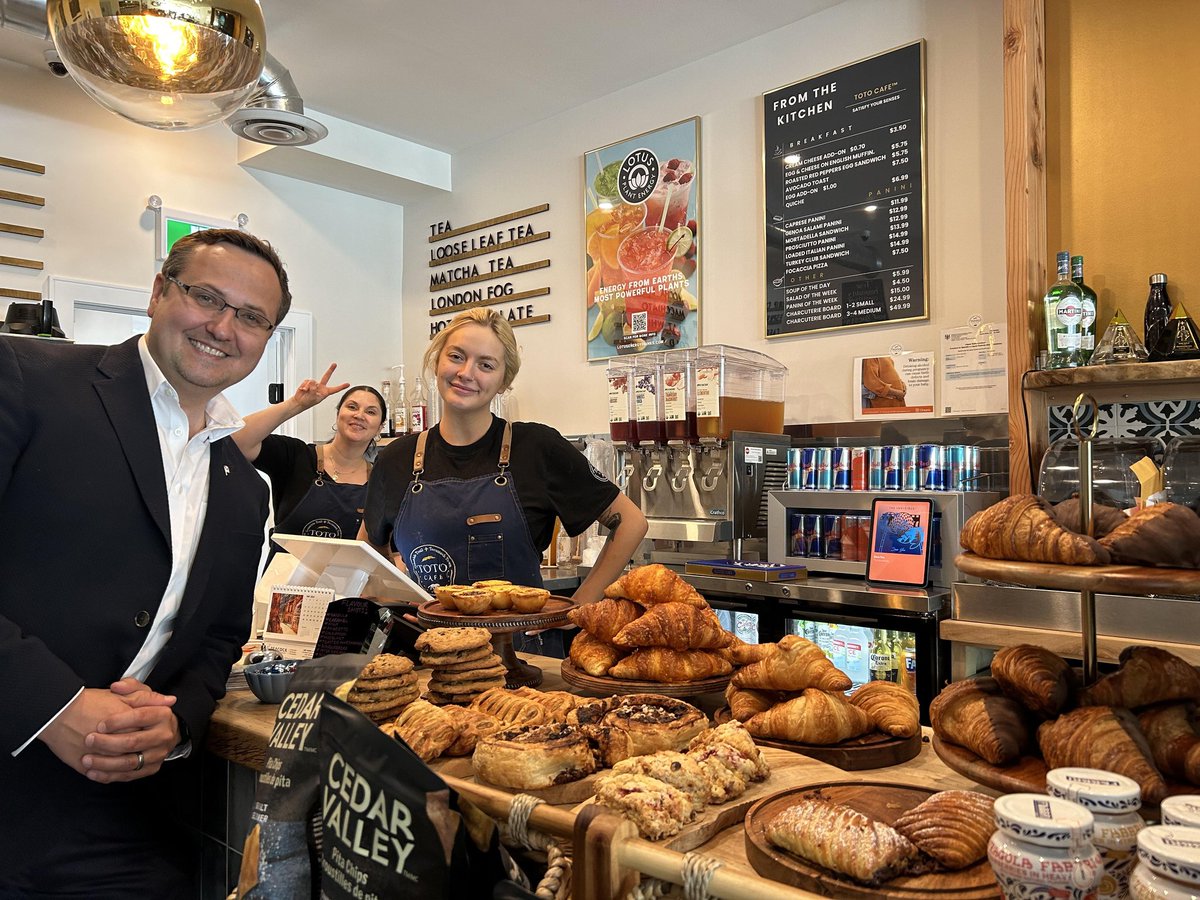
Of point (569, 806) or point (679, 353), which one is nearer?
point (569, 806)

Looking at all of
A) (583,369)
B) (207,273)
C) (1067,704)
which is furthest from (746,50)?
(1067,704)

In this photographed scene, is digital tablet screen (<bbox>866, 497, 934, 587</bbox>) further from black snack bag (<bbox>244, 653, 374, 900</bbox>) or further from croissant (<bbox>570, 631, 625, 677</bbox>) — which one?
black snack bag (<bbox>244, 653, 374, 900</bbox>)

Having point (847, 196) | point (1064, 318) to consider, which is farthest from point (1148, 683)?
point (847, 196)

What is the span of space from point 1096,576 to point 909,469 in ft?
8.48

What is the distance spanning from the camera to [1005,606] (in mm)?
2881

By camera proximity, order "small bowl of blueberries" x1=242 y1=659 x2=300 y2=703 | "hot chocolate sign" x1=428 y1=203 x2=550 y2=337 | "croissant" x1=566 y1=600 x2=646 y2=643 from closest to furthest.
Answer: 1. "croissant" x1=566 y1=600 x2=646 y2=643
2. "small bowl of blueberries" x1=242 y1=659 x2=300 y2=703
3. "hot chocolate sign" x1=428 y1=203 x2=550 y2=337

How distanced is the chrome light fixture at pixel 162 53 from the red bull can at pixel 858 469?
261cm

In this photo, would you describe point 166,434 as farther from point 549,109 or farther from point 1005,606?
point 549,109

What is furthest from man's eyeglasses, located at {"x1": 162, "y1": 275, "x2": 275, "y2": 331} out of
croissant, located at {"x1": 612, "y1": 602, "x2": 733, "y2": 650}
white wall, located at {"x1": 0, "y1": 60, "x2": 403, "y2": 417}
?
white wall, located at {"x1": 0, "y1": 60, "x2": 403, "y2": 417}

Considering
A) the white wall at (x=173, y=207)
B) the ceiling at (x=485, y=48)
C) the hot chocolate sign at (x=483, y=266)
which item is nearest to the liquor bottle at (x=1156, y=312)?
the ceiling at (x=485, y=48)

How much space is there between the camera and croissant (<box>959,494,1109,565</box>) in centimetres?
108

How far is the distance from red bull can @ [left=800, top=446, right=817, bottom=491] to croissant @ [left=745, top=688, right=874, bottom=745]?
2.48 metres

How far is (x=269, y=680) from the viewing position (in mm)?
1810

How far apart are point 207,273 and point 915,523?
2.54 metres
